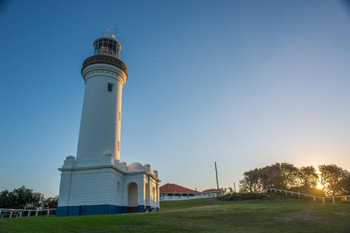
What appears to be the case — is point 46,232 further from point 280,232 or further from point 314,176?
point 314,176

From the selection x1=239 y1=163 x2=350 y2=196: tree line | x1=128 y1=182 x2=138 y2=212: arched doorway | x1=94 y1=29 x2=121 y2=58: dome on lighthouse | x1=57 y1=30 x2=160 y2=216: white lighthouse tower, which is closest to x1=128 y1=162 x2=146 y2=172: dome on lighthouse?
x1=57 y1=30 x2=160 y2=216: white lighthouse tower

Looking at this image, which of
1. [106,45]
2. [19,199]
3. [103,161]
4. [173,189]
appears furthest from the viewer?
[173,189]

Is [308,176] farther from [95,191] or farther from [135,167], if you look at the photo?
[95,191]

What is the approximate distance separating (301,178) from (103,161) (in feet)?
107

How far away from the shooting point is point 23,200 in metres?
33.4

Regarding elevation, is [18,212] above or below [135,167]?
below

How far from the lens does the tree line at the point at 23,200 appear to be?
Result: 32625 mm

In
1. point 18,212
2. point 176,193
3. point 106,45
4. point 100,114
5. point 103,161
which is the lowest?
point 18,212

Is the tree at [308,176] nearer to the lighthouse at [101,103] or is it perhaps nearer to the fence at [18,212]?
the lighthouse at [101,103]

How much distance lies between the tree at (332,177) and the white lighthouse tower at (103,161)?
89.8ft

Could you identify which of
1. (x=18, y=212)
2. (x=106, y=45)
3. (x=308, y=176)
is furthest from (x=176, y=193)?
(x=106, y=45)

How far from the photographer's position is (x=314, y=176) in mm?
37562

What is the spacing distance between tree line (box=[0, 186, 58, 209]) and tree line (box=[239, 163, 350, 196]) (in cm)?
3254

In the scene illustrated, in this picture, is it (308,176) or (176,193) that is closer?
(308,176)
